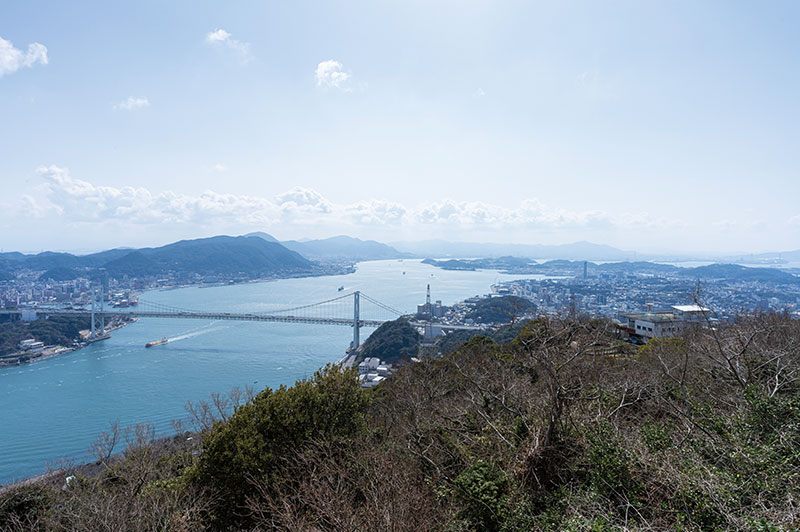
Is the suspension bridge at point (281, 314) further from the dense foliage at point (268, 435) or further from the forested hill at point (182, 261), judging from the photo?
the dense foliage at point (268, 435)

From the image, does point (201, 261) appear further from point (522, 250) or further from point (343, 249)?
point (522, 250)

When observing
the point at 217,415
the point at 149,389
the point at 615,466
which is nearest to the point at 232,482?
the point at 615,466

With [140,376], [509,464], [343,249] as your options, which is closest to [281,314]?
[140,376]

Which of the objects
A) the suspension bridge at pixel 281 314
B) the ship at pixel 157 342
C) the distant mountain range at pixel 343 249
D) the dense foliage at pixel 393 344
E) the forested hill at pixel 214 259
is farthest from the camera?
the distant mountain range at pixel 343 249

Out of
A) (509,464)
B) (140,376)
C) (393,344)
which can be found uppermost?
(509,464)

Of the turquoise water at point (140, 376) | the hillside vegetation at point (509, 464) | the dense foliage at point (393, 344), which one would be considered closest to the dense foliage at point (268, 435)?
the hillside vegetation at point (509, 464)
